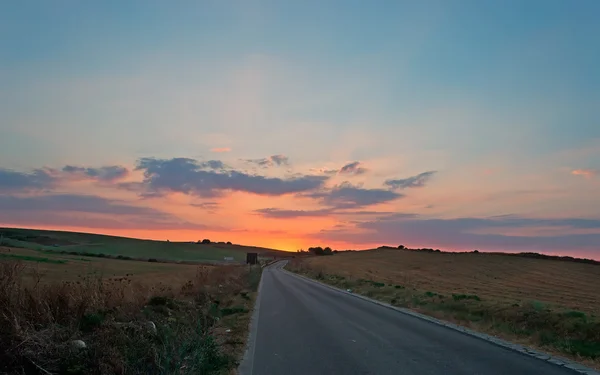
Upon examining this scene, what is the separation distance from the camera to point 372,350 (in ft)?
36.6

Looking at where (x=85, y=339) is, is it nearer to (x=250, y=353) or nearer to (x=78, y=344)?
(x=78, y=344)

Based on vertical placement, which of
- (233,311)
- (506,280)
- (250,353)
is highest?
(506,280)

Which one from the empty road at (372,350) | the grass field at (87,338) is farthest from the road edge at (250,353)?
the grass field at (87,338)

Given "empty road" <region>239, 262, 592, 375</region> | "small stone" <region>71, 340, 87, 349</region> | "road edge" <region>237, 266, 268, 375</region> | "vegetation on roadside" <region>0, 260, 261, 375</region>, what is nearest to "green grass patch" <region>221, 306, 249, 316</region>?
"road edge" <region>237, 266, 268, 375</region>

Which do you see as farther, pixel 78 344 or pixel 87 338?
pixel 87 338

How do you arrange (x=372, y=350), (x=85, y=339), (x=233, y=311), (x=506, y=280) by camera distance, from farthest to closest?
(x=506, y=280) → (x=233, y=311) → (x=372, y=350) → (x=85, y=339)

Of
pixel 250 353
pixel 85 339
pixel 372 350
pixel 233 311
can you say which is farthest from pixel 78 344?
pixel 233 311

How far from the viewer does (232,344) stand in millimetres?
12516

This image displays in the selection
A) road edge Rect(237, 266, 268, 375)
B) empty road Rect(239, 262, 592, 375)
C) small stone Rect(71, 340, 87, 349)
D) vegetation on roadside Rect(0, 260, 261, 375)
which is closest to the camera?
vegetation on roadside Rect(0, 260, 261, 375)

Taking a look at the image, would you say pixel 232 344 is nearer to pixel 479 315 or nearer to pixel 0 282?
pixel 0 282

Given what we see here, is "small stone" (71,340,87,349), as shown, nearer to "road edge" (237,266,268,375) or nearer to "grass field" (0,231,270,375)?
"grass field" (0,231,270,375)

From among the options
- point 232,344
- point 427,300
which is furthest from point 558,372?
point 427,300

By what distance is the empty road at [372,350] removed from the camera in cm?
927

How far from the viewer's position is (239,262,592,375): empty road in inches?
365
